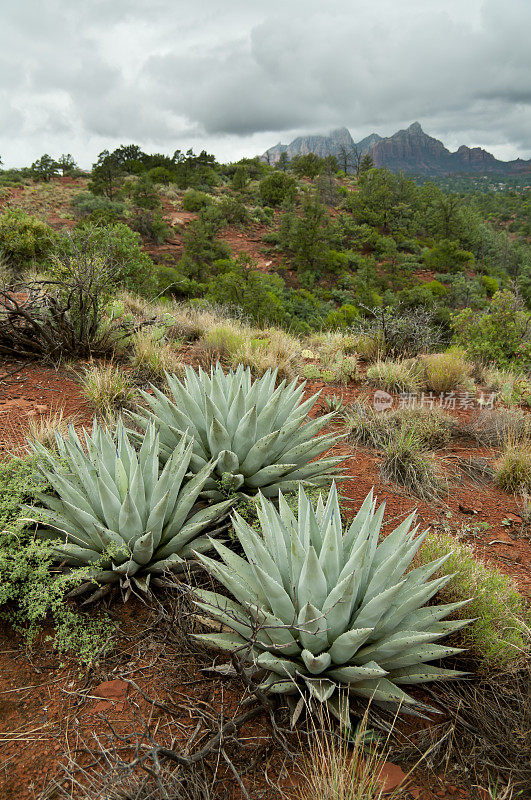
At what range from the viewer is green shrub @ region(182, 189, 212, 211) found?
1222 inches

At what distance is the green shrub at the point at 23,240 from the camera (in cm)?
1014

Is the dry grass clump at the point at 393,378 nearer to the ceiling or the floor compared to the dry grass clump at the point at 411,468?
nearer to the ceiling

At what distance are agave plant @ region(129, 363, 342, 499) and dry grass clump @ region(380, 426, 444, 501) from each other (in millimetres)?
1206

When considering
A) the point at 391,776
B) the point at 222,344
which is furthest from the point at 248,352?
the point at 391,776

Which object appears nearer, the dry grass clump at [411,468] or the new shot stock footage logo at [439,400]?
the dry grass clump at [411,468]

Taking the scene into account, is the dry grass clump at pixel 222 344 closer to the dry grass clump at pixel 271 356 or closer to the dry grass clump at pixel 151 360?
the dry grass clump at pixel 271 356

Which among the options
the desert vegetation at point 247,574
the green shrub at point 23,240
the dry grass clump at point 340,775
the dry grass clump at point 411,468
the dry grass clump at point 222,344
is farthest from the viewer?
the green shrub at point 23,240

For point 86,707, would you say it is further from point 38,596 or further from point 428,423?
point 428,423

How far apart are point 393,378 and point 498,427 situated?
1630mm

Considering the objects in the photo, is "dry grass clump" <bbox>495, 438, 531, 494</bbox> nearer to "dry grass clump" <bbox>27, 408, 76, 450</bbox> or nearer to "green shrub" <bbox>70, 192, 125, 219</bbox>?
"dry grass clump" <bbox>27, 408, 76, 450</bbox>

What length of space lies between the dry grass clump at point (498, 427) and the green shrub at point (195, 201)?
29.5 meters

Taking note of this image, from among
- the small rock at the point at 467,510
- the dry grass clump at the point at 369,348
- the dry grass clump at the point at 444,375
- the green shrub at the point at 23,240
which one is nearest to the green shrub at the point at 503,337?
the dry grass clump at the point at 444,375

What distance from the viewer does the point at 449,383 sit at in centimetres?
690

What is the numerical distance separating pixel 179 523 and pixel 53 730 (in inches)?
41.5
